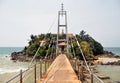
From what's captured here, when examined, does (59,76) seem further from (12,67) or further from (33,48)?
(33,48)

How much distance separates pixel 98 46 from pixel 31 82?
137 ft

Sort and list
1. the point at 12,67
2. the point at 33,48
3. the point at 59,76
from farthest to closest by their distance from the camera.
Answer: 1. the point at 33,48
2. the point at 12,67
3. the point at 59,76

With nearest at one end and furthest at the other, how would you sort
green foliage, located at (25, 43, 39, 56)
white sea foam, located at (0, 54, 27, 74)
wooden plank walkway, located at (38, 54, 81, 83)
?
wooden plank walkway, located at (38, 54, 81, 83)
white sea foam, located at (0, 54, 27, 74)
green foliage, located at (25, 43, 39, 56)

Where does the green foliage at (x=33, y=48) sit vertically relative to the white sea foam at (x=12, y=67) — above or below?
above

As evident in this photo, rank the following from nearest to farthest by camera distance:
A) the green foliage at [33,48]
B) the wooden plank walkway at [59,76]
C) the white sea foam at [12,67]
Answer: the wooden plank walkway at [59,76] < the white sea foam at [12,67] < the green foliage at [33,48]

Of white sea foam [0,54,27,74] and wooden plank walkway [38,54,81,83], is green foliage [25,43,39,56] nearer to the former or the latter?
white sea foam [0,54,27,74]

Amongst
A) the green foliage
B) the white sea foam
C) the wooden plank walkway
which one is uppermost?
the green foliage

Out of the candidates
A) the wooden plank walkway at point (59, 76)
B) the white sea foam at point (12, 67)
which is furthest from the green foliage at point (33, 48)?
the wooden plank walkway at point (59, 76)

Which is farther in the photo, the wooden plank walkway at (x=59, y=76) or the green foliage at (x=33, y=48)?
the green foliage at (x=33, y=48)

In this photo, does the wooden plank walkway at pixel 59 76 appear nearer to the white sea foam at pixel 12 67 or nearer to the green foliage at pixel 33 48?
the white sea foam at pixel 12 67

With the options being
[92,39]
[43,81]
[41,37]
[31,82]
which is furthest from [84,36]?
[43,81]

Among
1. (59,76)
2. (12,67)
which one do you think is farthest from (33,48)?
(59,76)

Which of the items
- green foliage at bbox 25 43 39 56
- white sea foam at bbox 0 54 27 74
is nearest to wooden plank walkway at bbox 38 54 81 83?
white sea foam at bbox 0 54 27 74

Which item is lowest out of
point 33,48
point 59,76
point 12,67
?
point 12,67
